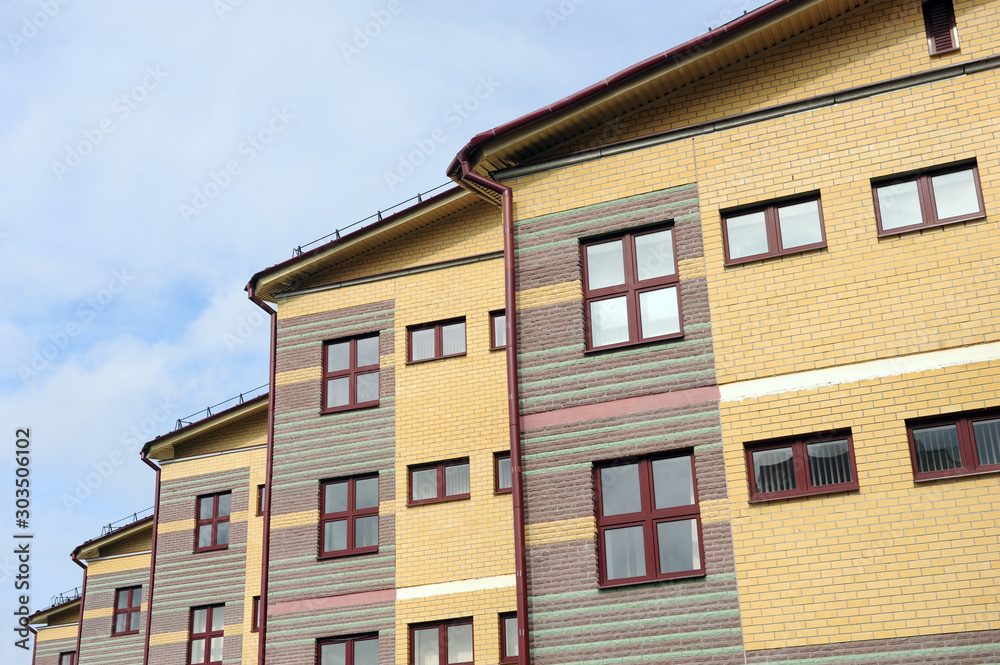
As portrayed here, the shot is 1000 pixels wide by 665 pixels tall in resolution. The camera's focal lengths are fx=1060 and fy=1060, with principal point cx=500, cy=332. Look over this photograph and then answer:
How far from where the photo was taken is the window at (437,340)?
21125 mm

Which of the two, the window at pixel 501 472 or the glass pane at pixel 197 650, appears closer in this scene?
the window at pixel 501 472

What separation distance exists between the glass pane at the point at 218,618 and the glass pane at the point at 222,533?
1.69m

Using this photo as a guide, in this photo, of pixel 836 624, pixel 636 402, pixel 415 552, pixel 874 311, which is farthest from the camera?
pixel 415 552

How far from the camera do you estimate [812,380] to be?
13484 millimetres

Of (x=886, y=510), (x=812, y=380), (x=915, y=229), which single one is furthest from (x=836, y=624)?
(x=915, y=229)

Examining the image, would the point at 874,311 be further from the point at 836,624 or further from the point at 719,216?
the point at 836,624

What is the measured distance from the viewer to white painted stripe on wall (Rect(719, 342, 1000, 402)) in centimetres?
1288

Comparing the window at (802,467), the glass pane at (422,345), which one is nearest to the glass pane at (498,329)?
the glass pane at (422,345)

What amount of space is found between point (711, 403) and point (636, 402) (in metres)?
1.02

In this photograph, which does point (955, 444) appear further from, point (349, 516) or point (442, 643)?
point (349, 516)

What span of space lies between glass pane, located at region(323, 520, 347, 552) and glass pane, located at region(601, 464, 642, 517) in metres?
8.01

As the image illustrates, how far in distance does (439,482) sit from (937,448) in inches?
393

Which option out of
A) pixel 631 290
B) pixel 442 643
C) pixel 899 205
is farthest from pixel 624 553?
pixel 442 643

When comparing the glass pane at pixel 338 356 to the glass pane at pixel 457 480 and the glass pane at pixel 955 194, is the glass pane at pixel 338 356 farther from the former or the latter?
the glass pane at pixel 955 194
